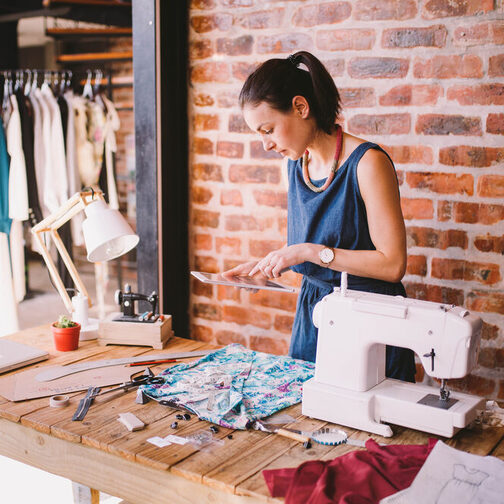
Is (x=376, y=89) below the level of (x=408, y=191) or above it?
above

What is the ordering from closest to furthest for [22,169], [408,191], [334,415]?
[334,415] → [408,191] → [22,169]

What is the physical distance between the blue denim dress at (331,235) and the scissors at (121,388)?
53 cm

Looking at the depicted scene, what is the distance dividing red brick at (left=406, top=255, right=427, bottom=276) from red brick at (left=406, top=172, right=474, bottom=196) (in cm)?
28

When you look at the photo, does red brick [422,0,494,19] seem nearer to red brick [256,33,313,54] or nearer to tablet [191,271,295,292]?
red brick [256,33,313,54]

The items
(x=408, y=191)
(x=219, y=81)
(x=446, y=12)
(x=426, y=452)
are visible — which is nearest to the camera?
(x=426, y=452)

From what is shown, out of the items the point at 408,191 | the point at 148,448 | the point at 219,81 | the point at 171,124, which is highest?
the point at 219,81

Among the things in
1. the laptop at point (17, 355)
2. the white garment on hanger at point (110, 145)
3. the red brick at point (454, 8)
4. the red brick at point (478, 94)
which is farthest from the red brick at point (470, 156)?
the white garment on hanger at point (110, 145)

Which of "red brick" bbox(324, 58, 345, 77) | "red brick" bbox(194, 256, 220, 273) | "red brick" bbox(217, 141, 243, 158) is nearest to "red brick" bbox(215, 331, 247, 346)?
"red brick" bbox(194, 256, 220, 273)

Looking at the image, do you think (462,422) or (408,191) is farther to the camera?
(408,191)

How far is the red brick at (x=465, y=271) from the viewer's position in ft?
7.73

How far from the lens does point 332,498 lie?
47.1 inches

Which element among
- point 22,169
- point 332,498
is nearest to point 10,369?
point 332,498

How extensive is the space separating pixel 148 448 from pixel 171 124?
189 cm

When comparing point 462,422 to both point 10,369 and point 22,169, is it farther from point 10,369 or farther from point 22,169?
point 22,169
